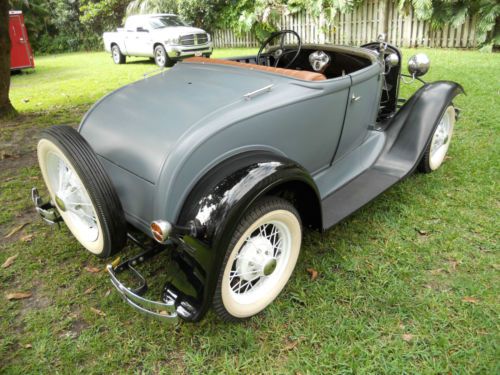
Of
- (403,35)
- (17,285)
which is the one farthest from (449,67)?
(17,285)

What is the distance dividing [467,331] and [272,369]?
1.07 m

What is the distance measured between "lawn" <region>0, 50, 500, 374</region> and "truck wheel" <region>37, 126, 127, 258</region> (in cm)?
41

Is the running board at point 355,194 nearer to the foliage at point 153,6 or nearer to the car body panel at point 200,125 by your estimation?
the car body panel at point 200,125

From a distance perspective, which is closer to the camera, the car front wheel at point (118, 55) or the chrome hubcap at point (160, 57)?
the chrome hubcap at point (160, 57)

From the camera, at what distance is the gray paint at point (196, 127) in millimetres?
1984

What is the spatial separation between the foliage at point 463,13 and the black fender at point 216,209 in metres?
9.80

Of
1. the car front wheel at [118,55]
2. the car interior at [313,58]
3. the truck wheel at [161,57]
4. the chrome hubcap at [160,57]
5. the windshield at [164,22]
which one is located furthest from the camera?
the car front wheel at [118,55]

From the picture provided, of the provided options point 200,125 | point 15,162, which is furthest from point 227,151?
point 15,162

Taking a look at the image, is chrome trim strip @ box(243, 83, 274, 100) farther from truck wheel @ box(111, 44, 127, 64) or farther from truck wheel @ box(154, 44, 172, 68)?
truck wheel @ box(111, 44, 127, 64)

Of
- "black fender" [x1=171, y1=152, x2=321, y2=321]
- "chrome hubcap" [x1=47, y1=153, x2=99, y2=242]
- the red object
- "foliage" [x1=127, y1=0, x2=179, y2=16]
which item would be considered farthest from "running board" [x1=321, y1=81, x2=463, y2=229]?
"foliage" [x1=127, y1=0, x2=179, y2=16]

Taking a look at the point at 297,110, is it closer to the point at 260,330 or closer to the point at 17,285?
the point at 260,330

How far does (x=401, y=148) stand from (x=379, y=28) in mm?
9588

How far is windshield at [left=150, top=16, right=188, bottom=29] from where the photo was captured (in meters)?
11.9

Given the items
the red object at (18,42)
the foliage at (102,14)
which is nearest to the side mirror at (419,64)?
the red object at (18,42)
